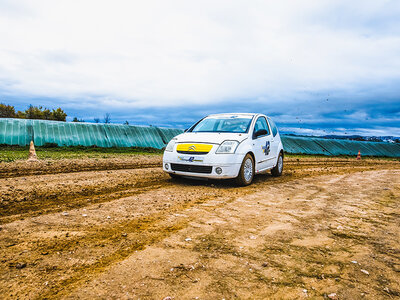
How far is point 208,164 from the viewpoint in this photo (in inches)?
238

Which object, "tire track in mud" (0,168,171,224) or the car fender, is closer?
"tire track in mud" (0,168,171,224)

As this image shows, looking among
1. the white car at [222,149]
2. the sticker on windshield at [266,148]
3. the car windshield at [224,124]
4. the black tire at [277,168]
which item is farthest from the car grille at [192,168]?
the black tire at [277,168]

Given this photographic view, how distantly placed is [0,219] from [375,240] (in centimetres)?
465

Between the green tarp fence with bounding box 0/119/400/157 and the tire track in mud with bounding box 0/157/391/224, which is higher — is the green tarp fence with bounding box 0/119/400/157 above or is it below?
above

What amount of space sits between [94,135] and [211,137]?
51.5 feet

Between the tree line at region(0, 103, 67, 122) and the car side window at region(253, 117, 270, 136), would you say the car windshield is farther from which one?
the tree line at region(0, 103, 67, 122)

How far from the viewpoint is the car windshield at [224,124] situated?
7.04 meters

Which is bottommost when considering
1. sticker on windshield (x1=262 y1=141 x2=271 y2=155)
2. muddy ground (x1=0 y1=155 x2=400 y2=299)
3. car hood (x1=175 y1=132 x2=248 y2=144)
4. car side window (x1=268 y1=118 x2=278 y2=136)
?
muddy ground (x1=0 y1=155 x2=400 y2=299)

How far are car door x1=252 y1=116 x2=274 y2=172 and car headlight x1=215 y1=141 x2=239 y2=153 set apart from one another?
81 centimetres

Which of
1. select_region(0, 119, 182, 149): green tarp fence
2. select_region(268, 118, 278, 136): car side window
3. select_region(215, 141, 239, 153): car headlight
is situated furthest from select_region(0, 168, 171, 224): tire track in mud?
select_region(0, 119, 182, 149): green tarp fence

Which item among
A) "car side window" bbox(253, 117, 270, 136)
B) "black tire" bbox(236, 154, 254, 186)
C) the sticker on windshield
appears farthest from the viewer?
the sticker on windshield

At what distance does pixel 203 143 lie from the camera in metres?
6.30

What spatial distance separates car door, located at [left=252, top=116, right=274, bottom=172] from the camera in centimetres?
701

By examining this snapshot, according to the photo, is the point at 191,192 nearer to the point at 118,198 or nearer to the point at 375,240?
the point at 118,198
